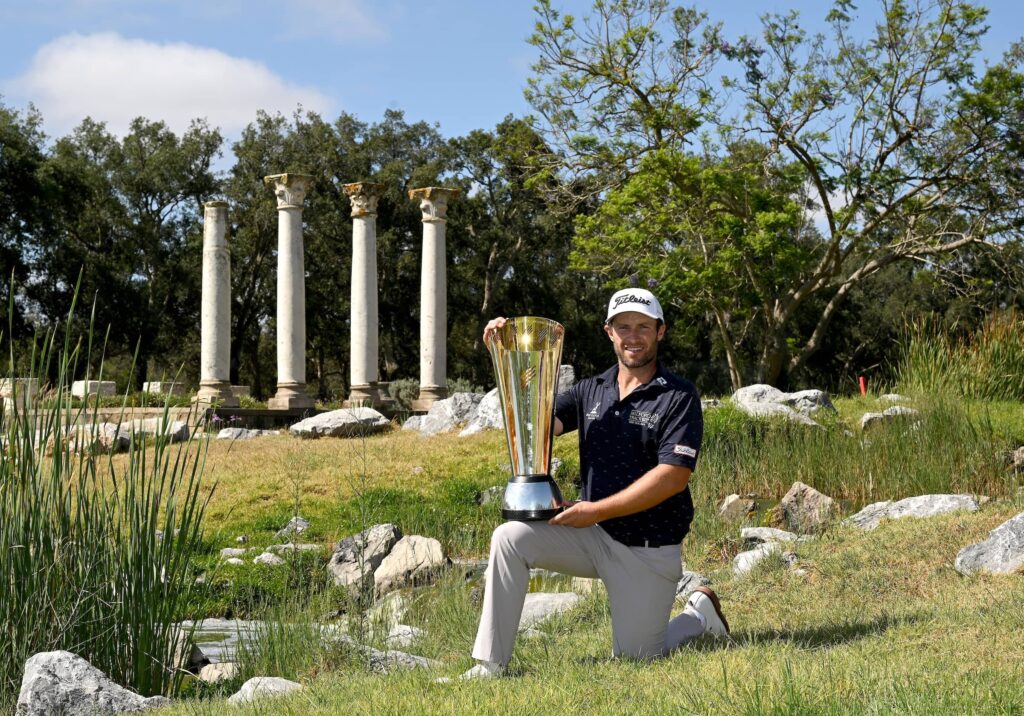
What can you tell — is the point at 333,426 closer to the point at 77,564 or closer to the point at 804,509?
the point at 804,509

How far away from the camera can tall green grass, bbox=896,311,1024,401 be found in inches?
590

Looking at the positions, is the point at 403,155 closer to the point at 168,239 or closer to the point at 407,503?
the point at 168,239

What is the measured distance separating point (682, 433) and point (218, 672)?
333cm

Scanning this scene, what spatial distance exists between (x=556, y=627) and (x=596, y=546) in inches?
74.4

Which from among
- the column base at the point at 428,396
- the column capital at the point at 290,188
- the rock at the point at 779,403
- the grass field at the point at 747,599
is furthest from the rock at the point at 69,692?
the column capital at the point at 290,188

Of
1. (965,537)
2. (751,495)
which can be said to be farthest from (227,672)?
(751,495)

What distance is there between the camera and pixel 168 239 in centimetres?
4325

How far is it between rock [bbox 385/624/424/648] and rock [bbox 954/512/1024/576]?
11.4 ft

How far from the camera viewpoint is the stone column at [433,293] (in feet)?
95.6

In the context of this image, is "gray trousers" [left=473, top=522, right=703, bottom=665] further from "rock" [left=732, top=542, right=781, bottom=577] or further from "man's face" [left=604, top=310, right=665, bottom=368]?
"rock" [left=732, top=542, right=781, bottom=577]

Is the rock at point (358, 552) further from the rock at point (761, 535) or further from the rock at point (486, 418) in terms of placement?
the rock at point (486, 418)

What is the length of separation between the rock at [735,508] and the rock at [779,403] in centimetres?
392

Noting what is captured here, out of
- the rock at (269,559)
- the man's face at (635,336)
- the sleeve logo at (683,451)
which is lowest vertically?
the rock at (269,559)

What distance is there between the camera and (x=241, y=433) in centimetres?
2412
